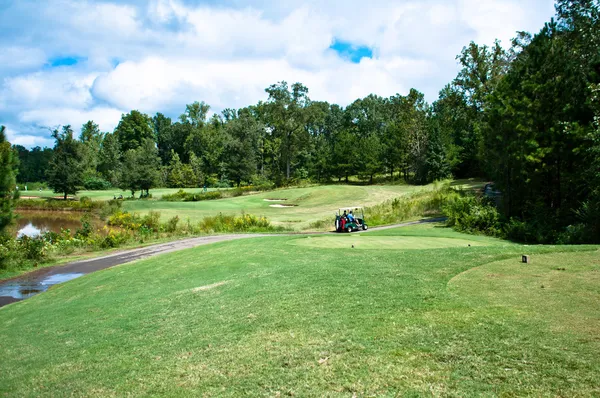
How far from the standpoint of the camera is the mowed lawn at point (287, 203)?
4212 centimetres

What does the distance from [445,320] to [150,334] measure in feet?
16.7

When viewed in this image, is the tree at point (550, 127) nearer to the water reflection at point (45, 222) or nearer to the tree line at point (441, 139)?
the tree line at point (441, 139)

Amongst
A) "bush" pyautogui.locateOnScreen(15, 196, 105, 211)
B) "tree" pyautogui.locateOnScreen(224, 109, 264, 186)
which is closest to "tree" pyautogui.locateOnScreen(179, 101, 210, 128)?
"tree" pyautogui.locateOnScreen(224, 109, 264, 186)

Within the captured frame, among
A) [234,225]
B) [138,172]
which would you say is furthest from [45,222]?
[234,225]

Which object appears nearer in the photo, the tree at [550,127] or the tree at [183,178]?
the tree at [550,127]

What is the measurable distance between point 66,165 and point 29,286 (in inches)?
1903

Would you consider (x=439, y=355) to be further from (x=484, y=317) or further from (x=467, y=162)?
(x=467, y=162)

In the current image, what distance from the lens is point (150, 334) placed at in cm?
770

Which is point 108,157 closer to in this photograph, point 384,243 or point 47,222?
point 47,222

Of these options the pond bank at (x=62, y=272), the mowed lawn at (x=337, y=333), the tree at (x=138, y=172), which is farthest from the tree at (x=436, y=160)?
the mowed lawn at (x=337, y=333)

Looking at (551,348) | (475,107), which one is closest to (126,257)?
(551,348)

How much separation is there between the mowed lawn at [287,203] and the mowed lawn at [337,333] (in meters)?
24.3

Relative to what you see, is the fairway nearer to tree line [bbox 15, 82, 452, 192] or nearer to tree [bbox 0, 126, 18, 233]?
tree [bbox 0, 126, 18, 233]

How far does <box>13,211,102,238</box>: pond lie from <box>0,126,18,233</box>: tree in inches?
579
